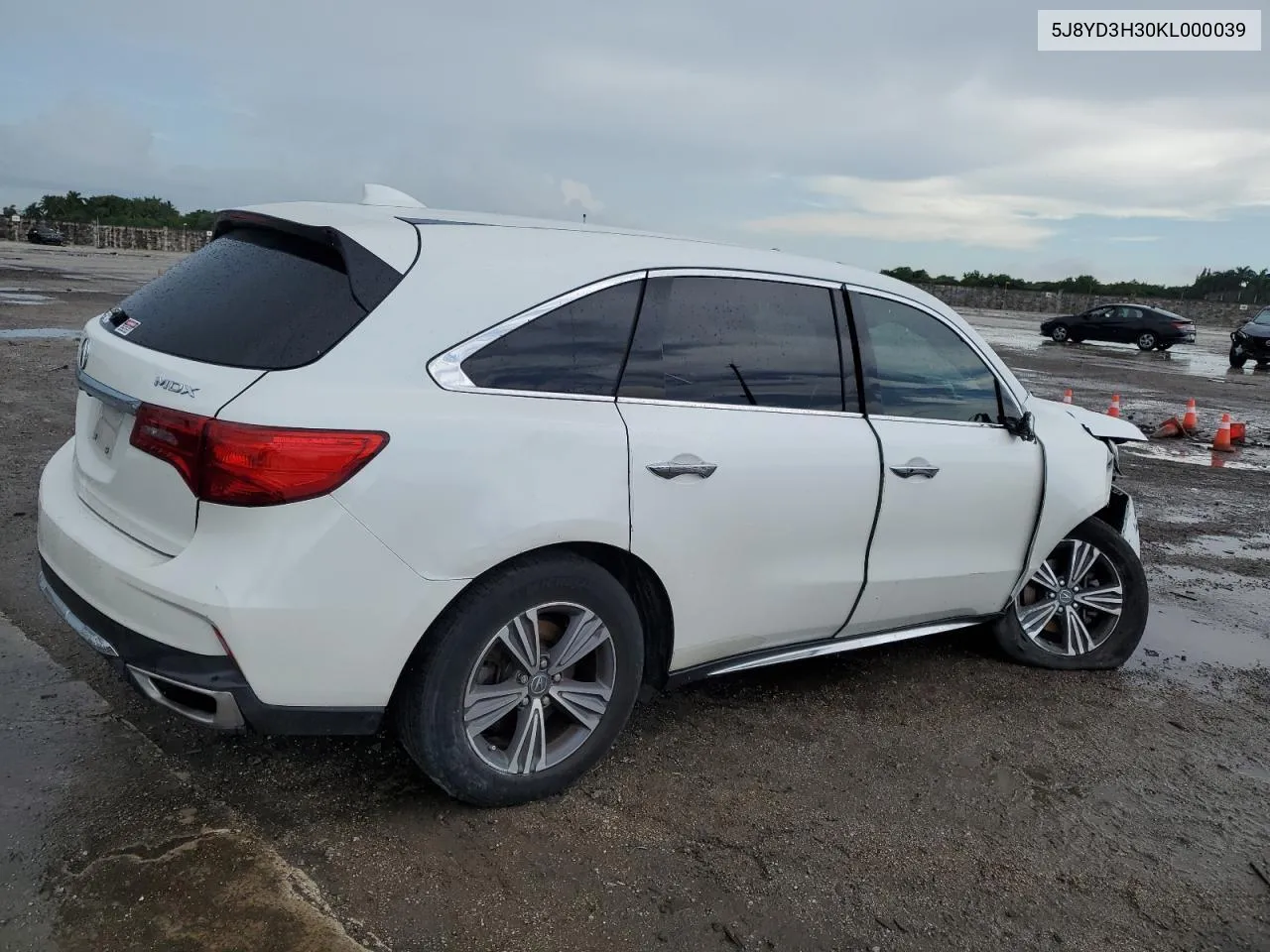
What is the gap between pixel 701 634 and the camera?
352 cm

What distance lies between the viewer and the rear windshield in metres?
2.87

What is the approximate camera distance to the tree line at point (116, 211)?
91062mm

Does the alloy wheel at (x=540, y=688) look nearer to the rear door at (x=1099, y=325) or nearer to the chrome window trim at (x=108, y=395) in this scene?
the chrome window trim at (x=108, y=395)

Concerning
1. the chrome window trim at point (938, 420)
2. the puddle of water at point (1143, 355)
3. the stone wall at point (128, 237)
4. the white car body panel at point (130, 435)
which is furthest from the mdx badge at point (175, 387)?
the stone wall at point (128, 237)

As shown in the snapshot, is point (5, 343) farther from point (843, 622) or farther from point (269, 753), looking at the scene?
point (843, 622)

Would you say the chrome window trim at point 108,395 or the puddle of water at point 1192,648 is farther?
the puddle of water at point 1192,648

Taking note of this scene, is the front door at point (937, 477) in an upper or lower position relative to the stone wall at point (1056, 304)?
lower

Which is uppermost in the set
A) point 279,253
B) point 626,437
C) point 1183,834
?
point 279,253

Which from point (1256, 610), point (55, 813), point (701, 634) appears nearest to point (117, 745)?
point (55, 813)

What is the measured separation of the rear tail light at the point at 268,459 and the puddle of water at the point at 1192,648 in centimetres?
394

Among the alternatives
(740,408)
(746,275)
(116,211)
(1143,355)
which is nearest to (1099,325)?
(1143,355)

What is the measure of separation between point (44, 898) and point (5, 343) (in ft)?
39.6

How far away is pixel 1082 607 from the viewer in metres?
4.88

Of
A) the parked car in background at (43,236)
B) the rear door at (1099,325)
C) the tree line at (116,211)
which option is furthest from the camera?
the tree line at (116,211)
